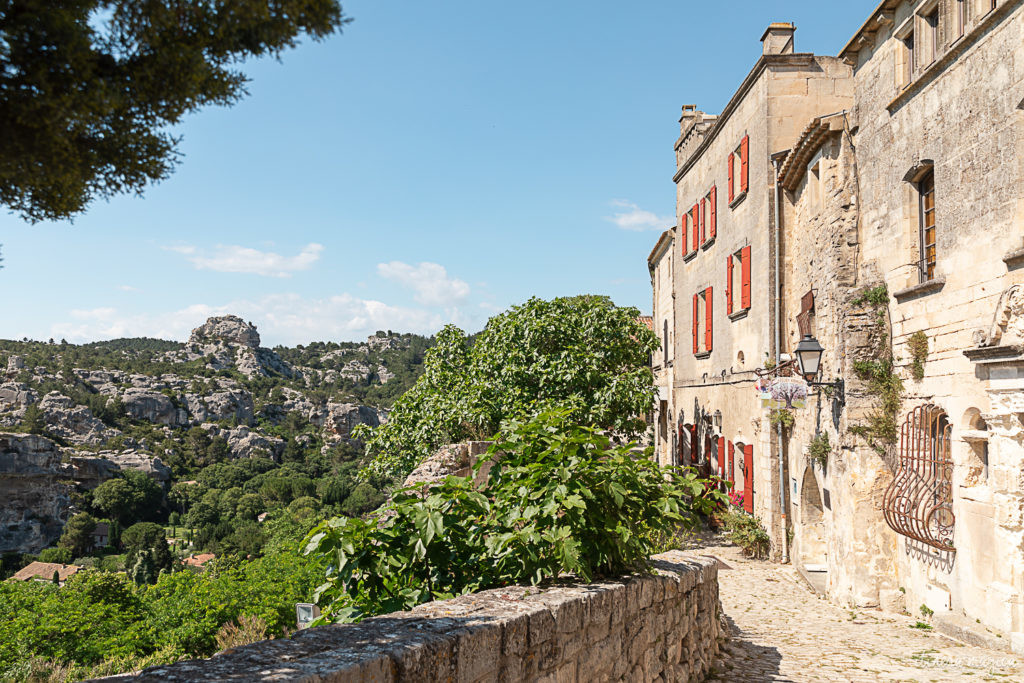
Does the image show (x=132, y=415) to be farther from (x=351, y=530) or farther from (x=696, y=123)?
(x=351, y=530)

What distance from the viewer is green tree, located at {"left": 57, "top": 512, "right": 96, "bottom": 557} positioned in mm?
63250

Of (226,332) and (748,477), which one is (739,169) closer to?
(748,477)

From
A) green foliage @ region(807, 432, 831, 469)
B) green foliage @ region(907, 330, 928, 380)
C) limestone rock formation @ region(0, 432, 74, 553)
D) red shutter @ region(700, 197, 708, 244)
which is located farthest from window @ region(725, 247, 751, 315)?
limestone rock formation @ region(0, 432, 74, 553)

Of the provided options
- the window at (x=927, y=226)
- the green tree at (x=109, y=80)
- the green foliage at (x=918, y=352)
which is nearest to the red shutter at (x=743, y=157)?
the window at (x=927, y=226)

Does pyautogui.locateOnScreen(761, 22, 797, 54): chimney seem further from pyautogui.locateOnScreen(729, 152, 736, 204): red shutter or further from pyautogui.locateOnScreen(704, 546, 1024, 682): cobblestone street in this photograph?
pyautogui.locateOnScreen(704, 546, 1024, 682): cobblestone street

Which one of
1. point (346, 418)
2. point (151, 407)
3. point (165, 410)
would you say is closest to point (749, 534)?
point (346, 418)

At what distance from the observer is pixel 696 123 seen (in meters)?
19.5

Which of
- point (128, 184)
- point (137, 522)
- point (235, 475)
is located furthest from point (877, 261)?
point (235, 475)

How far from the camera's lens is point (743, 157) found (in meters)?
14.4

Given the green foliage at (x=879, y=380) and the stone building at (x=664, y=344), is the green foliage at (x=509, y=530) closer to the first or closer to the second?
the green foliage at (x=879, y=380)

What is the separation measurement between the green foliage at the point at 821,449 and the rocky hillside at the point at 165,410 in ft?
165

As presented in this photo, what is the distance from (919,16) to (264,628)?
19190mm

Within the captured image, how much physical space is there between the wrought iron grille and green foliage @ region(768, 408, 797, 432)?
3150 mm

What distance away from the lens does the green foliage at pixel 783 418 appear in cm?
1196
